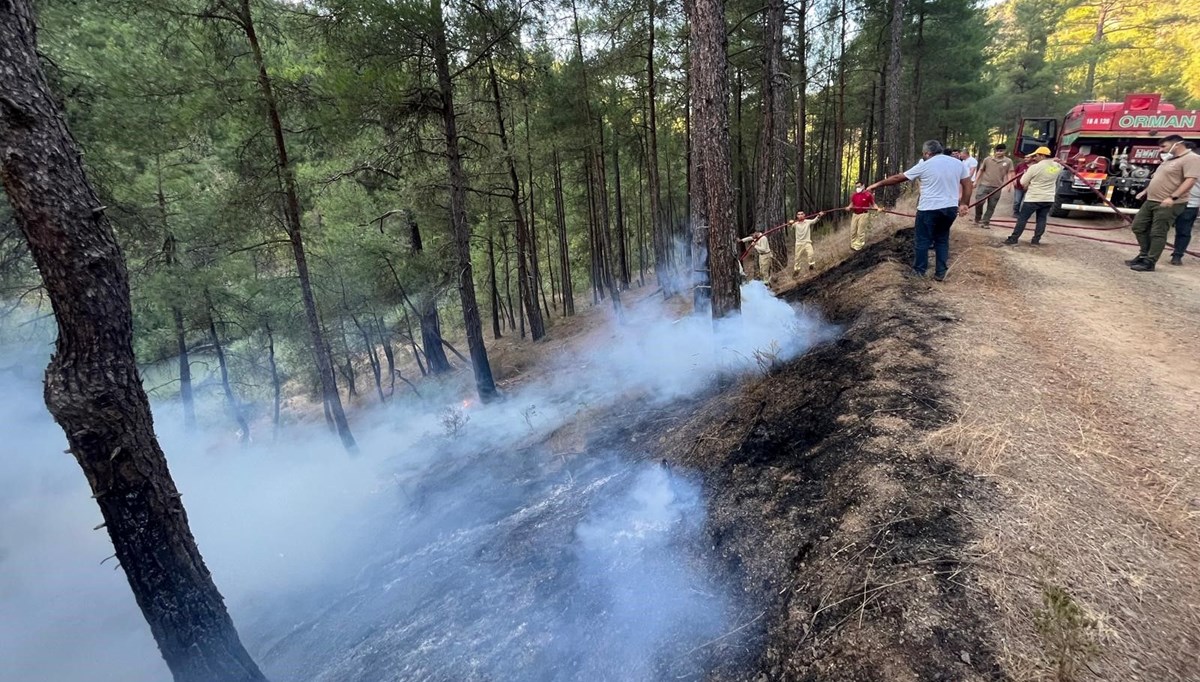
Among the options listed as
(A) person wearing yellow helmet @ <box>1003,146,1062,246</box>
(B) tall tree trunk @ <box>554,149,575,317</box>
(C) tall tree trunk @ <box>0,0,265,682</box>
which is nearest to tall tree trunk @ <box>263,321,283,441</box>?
(B) tall tree trunk @ <box>554,149,575,317</box>

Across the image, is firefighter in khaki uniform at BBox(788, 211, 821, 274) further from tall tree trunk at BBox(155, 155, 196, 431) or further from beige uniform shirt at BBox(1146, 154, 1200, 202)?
tall tree trunk at BBox(155, 155, 196, 431)

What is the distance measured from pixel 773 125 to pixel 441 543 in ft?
36.4

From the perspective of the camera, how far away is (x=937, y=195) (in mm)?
6789

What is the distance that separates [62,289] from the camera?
11.0 feet

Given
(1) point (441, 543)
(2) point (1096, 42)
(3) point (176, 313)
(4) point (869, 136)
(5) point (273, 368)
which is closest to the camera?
(1) point (441, 543)

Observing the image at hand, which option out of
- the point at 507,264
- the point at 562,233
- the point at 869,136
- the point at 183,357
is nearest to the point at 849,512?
the point at 183,357

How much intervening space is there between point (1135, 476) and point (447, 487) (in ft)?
28.8

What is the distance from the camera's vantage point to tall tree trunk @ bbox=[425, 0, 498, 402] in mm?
10219

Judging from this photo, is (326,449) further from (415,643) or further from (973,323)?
(973,323)

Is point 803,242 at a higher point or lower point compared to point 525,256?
higher

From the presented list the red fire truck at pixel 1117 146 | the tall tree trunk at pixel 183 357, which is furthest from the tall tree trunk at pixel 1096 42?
the tall tree trunk at pixel 183 357

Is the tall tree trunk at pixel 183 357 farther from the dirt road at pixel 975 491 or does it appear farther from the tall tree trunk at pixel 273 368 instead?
the dirt road at pixel 975 491

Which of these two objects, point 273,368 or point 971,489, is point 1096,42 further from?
point 273,368

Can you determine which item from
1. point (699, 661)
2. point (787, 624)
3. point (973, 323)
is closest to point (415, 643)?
point (699, 661)
